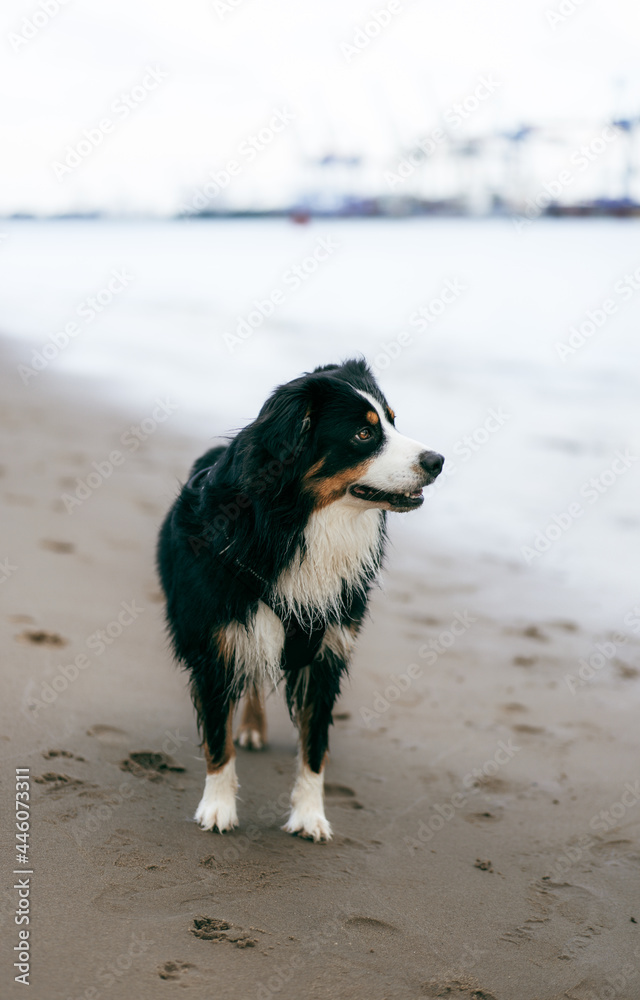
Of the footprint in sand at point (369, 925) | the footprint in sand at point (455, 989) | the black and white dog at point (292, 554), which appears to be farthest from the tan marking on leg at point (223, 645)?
the footprint in sand at point (455, 989)

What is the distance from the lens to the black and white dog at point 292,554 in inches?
104

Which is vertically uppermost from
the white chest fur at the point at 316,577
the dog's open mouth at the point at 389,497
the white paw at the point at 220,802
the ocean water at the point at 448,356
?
the dog's open mouth at the point at 389,497

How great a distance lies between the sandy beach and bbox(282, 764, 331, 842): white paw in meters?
0.06

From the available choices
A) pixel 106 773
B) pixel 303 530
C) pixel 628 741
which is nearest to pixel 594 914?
pixel 628 741

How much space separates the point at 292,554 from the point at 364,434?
17.2 inches

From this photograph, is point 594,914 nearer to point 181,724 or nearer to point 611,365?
point 181,724

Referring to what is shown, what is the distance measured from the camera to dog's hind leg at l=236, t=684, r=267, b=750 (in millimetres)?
3499

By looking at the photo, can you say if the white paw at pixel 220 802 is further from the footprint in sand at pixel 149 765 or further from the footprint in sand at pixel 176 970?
the footprint in sand at pixel 176 970

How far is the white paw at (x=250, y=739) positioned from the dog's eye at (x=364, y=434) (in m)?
1.44

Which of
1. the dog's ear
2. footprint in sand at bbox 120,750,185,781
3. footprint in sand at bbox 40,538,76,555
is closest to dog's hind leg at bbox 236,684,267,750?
footprint in sand at bbox 120,750,185,781

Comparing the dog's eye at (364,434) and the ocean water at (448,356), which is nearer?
the dog's eye at (364,434)

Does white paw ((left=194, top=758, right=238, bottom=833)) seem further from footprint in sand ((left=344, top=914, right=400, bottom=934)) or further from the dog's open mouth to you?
the dog's open mouth

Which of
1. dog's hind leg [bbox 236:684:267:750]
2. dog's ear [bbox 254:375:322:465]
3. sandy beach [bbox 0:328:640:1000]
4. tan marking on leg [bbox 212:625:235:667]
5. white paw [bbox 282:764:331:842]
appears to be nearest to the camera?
sandy beach [bbox 0:328:640:1000]

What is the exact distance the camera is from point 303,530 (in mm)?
2719
